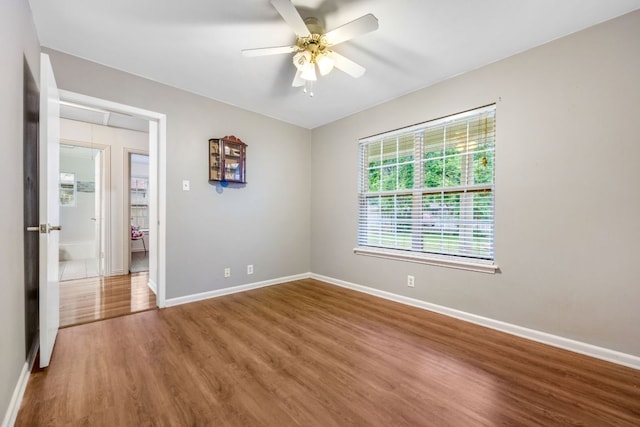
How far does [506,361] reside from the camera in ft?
6.51

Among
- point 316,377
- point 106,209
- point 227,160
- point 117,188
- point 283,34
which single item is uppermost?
point 283,34

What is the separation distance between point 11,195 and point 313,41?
2.10 metres

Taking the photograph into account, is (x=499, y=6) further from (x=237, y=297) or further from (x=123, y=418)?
(x=237, y=297)

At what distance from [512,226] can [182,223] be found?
3.41 metres

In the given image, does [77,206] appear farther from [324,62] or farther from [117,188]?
[324,62]

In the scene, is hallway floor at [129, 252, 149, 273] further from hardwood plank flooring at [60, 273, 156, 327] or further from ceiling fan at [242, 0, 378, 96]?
ceiling fan at [242, 0, 378, 96]

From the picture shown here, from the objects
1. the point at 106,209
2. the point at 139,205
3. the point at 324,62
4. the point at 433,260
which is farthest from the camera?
the point at 139,205

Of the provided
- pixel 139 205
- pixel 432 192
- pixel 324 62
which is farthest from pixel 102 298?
pixel 139 205

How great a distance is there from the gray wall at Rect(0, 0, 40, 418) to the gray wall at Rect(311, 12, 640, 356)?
10.6 feet

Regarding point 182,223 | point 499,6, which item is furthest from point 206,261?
point 499,6

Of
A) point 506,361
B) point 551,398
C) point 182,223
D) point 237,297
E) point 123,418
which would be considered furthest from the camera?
point 237,297

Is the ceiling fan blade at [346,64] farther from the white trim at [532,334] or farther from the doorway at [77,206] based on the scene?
the doorway at [77,206]

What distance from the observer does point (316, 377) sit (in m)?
1.79

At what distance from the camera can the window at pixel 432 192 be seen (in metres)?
2.68
